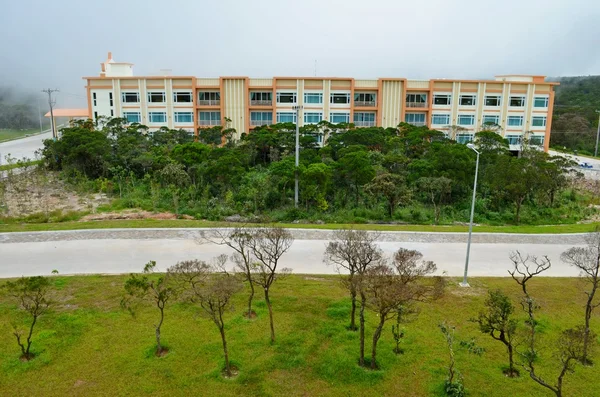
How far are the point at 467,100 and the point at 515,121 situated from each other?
484 centimetres

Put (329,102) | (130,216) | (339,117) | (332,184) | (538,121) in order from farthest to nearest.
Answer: (538,121), (339,117), (329,102), (332,184), (130,216)

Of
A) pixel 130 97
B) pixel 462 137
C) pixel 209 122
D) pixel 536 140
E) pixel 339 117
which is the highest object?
pixel 130 97

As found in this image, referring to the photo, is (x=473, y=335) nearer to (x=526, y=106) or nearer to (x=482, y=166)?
Result: (x=482, y=166)

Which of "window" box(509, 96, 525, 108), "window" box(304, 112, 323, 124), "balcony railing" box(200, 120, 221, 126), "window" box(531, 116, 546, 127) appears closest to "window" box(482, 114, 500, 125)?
"window" box(509, 96, 525, 108)

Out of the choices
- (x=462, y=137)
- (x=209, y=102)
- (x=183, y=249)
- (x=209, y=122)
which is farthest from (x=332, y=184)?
(x=462, y=137)

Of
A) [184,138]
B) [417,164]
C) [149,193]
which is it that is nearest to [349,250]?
[417,164]

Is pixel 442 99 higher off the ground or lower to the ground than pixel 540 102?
higher

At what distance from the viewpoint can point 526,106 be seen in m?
41.0

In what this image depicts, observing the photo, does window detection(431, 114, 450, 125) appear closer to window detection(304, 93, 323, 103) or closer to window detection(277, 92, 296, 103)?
window detection(304, 93, 323, 103)

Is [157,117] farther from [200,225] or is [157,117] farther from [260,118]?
[200,225]

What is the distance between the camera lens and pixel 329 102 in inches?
1601

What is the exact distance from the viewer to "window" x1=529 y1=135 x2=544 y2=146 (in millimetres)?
39750

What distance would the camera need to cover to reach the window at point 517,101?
4105 centimetres

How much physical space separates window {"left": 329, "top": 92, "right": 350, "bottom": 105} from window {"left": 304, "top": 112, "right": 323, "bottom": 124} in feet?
5.50
